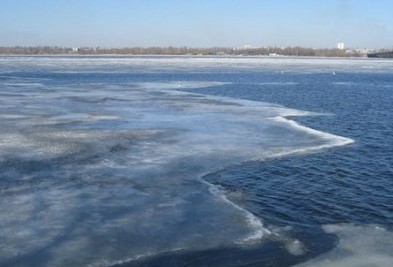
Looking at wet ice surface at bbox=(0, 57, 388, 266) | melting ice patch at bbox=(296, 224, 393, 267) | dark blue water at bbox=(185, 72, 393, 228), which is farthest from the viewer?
dark blue water at bbox=(185, 72, 393, 228)

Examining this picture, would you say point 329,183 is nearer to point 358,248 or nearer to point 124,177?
point 358,248

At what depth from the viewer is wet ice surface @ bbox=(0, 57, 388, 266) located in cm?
658

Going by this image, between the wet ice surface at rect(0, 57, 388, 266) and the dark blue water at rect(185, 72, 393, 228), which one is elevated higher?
the wet ice surface at rect(0, 57, 388, 266)

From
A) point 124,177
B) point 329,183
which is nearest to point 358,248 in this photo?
point 329,183

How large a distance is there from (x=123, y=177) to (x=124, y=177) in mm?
18

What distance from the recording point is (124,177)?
9.73 metres

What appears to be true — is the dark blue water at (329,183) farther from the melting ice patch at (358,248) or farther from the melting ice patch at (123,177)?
the melting ice patch at (123,177)

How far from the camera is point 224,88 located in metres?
33.0

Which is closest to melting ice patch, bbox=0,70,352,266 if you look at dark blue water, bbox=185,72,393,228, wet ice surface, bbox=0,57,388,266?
wet ice surface, bbox=0,57,388,266

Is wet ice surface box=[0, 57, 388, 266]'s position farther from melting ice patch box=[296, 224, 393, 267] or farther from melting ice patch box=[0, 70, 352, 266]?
melting ice patch box=[296, 224, 393, 267]

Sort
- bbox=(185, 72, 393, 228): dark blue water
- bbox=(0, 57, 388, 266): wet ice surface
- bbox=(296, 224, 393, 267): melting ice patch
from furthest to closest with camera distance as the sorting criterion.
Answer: bbox=(185, 72, 393, 228): dark blue water
bbox=(0, 57, 388, 266): wet ice surface
bbox=(296, 224, 393, 267): melting ice patch

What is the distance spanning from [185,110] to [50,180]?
1067 centimetres

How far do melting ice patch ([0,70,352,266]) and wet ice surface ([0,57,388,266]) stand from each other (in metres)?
0.02

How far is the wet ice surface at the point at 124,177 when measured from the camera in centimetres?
658
